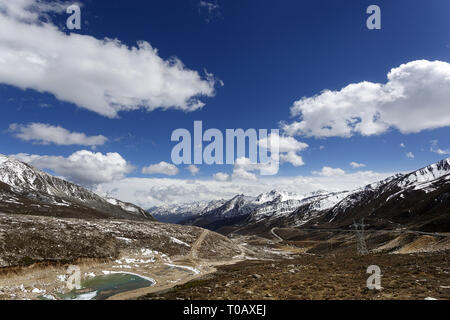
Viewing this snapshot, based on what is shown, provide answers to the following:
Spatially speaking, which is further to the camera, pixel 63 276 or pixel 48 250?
pixel 48 250

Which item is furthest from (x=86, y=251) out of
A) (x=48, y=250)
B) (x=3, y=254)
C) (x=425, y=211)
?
(x=425, y=211)

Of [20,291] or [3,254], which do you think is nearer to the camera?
[20,291]

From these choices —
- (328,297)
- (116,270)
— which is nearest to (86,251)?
(116,270)
